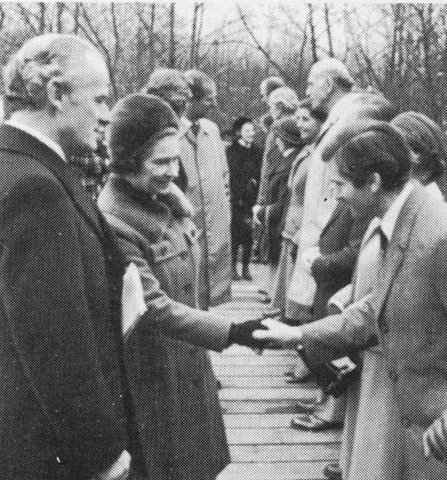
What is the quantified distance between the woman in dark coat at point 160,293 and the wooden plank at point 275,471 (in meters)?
A: 1.26

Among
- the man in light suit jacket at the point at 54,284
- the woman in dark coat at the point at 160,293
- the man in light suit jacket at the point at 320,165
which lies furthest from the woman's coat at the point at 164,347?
the man in light suit jacket at the point at 320,165

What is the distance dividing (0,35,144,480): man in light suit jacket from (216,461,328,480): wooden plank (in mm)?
2367

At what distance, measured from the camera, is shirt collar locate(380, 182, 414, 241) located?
8.87 feet

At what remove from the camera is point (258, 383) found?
5809mm

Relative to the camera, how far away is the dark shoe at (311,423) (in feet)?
15.9

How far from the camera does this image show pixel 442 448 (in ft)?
7.91

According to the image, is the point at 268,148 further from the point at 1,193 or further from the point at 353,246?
the point at 1,193

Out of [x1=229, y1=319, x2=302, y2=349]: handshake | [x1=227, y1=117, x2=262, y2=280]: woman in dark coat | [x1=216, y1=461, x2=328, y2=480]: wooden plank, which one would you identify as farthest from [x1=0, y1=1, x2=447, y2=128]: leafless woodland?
[x1=229, y1=319, x2=302, y2=349]: handshake

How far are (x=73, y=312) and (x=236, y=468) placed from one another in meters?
2.78

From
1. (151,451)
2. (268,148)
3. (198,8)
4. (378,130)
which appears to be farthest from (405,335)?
(198,8)

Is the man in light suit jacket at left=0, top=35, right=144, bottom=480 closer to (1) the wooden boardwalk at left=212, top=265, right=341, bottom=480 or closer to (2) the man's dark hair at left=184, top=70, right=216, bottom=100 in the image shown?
(1) the wooden boardwalk at left=212, top=265, right=341, bottom=480

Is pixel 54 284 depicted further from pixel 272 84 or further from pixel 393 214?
pixel 272 84

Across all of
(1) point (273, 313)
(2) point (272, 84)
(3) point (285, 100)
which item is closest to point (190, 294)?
(1) point (273, 313)

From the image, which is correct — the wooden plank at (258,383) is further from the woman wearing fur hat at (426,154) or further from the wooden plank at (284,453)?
the woman wearing fur hat at (426,154)
